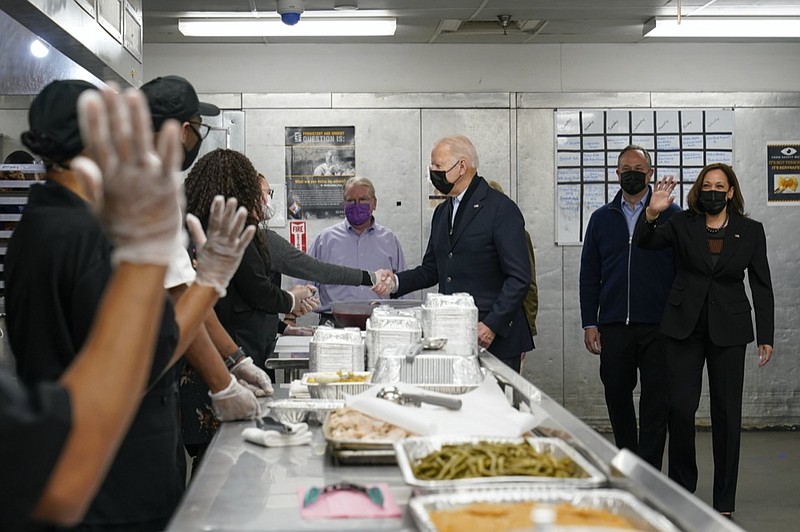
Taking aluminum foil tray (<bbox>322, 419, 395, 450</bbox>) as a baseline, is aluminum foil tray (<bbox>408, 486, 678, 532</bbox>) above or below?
below

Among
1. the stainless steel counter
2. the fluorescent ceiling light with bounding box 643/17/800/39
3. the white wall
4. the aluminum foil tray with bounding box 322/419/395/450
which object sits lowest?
the stainless steel counter

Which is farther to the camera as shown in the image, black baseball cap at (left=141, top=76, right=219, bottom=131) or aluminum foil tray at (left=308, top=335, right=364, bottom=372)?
aluminum foil tray at (left=308, top=335, right=364, bottom=372)

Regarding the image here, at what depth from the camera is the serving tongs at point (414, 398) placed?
7.63 ft

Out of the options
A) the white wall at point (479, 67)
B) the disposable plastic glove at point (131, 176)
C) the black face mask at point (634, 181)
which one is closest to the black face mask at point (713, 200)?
the black face mask at point (634, 181)

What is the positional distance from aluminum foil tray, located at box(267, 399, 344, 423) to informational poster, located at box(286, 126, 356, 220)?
4.59m

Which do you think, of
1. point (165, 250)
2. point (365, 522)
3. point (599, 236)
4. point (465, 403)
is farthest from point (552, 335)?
point (165, 250)

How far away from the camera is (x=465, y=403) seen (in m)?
2.43

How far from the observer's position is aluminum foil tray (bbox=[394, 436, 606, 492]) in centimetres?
173

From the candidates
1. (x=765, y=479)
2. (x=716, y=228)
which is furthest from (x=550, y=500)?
(x=765, y=479)

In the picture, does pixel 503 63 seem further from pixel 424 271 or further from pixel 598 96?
pixel 424 271

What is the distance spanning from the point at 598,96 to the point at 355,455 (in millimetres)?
5521

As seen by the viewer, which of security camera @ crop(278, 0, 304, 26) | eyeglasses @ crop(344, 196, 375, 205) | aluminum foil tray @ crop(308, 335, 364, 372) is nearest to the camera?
aluminum foil tray @ crop(308, 335, 364, 372)

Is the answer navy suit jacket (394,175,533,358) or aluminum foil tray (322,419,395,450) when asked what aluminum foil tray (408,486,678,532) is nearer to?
aluminum foil tray (322,419,395,450)

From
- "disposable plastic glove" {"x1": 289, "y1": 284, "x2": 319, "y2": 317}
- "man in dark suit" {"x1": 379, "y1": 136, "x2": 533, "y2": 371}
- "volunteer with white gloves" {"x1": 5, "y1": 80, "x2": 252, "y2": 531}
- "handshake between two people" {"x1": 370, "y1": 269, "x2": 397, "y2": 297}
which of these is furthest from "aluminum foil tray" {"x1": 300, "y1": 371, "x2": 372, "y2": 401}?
"handshake between two people" {"x1": 370, "y1": 269, "x2": 397, "y2": 297}
